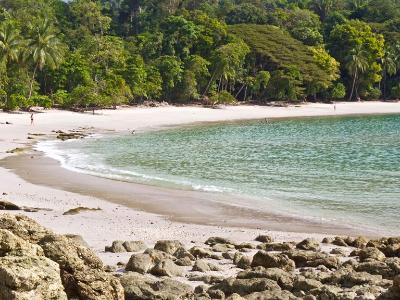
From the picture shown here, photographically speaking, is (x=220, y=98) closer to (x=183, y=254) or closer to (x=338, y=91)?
(x=338, y=91)

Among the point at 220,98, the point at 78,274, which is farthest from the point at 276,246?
the point at 220,98

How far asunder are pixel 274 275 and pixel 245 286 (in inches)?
25.8

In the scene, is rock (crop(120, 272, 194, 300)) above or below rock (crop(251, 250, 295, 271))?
above

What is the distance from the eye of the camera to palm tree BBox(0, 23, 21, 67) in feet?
196

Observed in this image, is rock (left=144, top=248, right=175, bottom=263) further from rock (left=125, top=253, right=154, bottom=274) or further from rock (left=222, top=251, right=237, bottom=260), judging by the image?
rock (left=222, top=251, right=237, bottom=260)

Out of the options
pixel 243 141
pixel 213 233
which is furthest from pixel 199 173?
pixel 243 141

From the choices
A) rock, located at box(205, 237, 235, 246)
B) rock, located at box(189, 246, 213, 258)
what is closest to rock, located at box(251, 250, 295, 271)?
rock, located at box(189, 246, 213, 258)

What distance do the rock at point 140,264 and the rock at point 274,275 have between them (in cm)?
176

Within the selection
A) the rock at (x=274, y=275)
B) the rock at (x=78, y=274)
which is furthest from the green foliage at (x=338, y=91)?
the rock at (x=78, y=274)

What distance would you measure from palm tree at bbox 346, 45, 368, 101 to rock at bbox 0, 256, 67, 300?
94.6 m

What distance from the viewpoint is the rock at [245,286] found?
28.6 feet

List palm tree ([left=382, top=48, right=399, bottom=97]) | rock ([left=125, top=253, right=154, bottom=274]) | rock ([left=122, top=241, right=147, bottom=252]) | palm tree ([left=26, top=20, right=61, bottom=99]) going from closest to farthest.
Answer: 1. rock ([left=125, top=253, right=154, bottom=274])
2. rock ([left=122, top=241, right=147, bottom=252])
3. palm tree ([left=26, top=20, right=61, bottom=99])
4. palm tree ([left=382, top=48, right=399, bottom=97])

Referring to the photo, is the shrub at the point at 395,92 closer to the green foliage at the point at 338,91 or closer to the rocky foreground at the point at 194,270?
the green foliage at the point at 338,91

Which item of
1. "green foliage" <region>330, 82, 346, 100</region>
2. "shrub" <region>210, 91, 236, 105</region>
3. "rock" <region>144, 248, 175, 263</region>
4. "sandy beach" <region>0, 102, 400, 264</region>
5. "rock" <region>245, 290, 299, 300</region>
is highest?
"green foliage" <region>330, 82, 346, 100</region>
